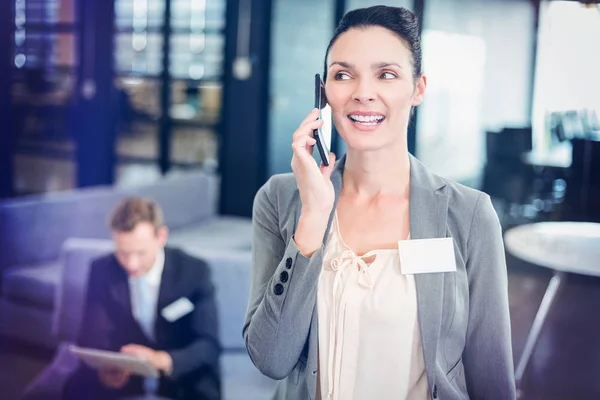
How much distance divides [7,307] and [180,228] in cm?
117

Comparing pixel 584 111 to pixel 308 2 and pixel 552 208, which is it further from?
pixel 308 2

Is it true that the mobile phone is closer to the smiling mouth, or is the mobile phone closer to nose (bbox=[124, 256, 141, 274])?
the smiling mouth

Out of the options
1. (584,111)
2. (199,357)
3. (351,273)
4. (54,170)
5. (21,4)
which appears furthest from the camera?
(54,170)

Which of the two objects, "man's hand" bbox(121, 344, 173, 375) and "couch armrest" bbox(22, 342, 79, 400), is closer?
"man's hand" bbox(121, 344, 173, 375)

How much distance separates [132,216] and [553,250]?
157cm

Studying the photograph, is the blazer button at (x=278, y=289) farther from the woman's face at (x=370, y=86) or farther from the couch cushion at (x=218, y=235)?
the couch cushion at (x=218, y=235)

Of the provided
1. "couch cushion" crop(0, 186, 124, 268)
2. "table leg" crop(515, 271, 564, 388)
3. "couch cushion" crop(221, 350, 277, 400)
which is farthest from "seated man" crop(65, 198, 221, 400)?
"table leg" crop(515, 271, 564, 388)

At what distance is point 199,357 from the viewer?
2484 mm

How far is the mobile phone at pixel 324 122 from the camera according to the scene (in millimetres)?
1299

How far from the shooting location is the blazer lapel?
1264mm

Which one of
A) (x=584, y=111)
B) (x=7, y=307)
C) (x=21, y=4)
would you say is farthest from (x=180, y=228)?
(x=584, y=111)

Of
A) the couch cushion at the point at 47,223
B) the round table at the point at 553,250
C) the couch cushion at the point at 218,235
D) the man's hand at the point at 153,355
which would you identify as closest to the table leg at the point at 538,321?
the round table at the point at 553,250

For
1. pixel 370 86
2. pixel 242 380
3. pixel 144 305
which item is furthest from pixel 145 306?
pixel 370 86

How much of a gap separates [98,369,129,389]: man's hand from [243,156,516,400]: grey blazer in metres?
1.42
